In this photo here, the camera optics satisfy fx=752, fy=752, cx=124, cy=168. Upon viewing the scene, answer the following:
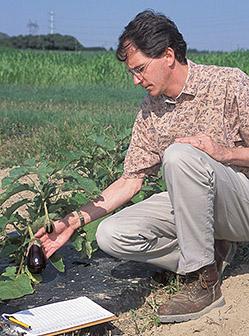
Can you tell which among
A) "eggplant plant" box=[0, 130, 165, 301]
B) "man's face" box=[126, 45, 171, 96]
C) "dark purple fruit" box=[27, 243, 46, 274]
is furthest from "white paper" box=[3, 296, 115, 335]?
"man's face" box=[126, 45, 171, 96]

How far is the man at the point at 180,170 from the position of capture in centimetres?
297

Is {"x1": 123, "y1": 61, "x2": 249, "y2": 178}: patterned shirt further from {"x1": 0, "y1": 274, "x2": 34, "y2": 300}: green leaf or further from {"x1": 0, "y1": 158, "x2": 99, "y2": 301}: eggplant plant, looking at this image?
{"x1": 0, "y1": 274, "x2": 34, "y2": 300}: green leaf

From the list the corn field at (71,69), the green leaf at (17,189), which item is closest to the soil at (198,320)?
the green leaf at (17,189)

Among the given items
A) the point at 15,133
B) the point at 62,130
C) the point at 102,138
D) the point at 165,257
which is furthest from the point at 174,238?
the point at 15,133

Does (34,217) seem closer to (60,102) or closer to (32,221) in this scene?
(32,221)

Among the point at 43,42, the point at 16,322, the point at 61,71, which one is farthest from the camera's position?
the point at 43,42

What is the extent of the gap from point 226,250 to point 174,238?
28 centimetres

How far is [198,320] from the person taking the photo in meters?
3.08

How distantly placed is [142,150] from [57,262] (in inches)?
24.1

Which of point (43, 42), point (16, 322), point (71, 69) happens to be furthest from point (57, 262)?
point (43, 42)

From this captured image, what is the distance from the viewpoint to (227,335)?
2.94 m

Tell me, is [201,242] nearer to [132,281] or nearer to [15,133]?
[132,281]

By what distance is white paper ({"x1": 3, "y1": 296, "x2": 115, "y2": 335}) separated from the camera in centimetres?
270

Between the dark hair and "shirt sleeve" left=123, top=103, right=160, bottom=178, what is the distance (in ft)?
1.02
